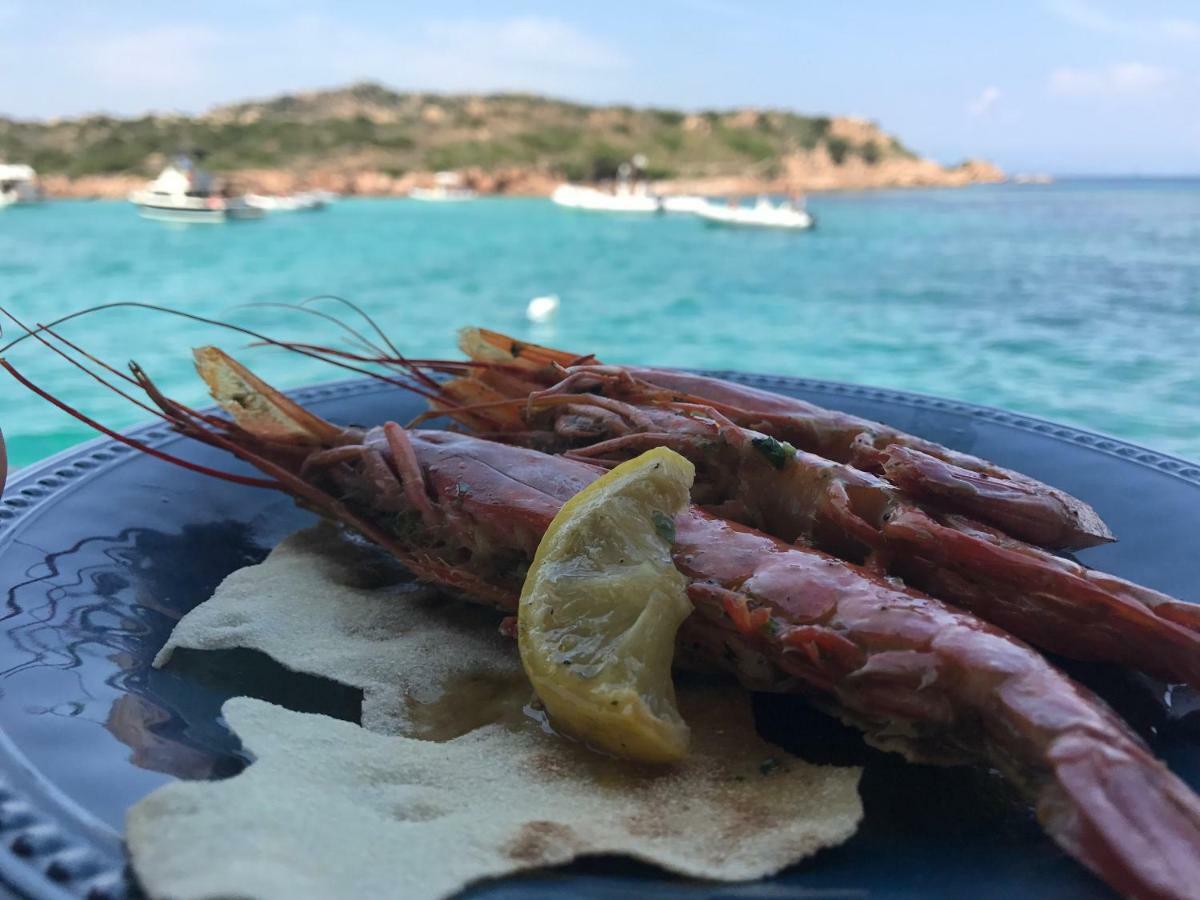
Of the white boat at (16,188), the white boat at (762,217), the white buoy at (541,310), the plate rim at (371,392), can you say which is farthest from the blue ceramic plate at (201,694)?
the white boat at (16,188)

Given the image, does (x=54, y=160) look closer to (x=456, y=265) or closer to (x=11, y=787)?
(x=456, y=265)

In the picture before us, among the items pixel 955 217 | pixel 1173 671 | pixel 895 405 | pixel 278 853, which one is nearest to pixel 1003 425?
pixel 895 405

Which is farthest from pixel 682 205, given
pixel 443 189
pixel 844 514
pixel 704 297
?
pixel 844 514

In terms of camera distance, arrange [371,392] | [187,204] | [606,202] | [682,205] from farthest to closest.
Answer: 1. [606,202]
2. [682,205]
3. [187,204]
4. [371,392]

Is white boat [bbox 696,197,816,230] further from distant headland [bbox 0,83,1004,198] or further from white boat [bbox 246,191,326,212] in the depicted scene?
distant headland [bbox 0,83,1004,198]

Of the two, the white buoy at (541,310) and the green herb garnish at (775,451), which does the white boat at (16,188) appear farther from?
the green herb garnish at (775,451)

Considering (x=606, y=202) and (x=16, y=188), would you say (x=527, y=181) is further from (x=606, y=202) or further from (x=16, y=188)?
(x=16, y=188)

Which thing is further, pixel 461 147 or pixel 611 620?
pixel 461 147
